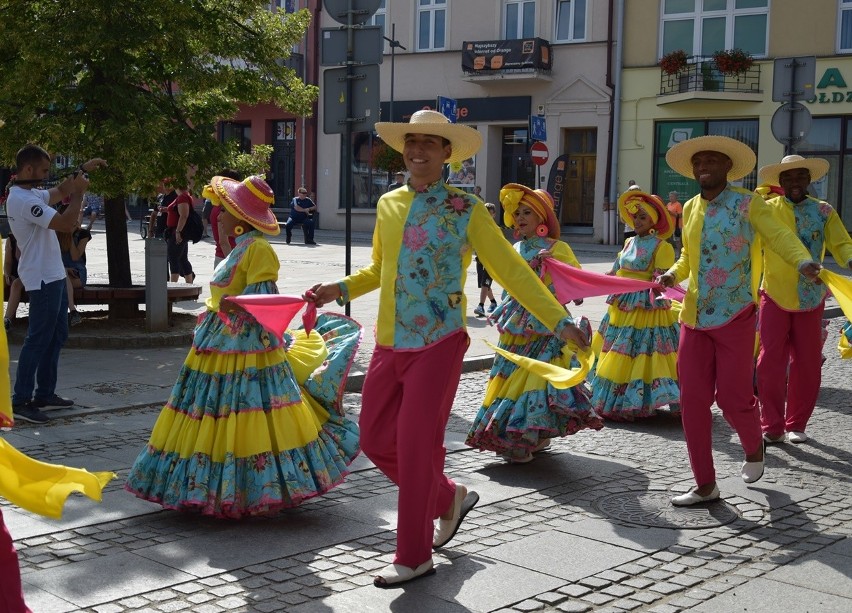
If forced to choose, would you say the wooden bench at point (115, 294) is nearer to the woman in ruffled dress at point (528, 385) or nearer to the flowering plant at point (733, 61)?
the woman in ruffled dress at point (528, 385)

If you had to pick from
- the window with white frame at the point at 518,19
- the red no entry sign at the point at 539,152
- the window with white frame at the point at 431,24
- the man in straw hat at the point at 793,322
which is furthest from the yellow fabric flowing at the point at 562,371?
the window with white frame at the point at 431,24

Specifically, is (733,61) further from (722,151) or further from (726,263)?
(726,263)

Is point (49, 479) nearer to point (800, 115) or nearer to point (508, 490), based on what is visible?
point (508, 490)

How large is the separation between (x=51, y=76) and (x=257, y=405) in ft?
24.4

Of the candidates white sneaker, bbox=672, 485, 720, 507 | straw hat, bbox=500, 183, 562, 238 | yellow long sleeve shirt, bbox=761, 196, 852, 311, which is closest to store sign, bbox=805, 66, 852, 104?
yellow long sleeve shirt, bbox=761, 196, 852, 311

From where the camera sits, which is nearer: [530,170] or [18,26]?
[18,26]

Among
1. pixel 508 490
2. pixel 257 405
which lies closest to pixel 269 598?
pixel 257 405

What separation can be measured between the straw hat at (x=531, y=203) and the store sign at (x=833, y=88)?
2323cm

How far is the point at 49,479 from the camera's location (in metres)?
3.38

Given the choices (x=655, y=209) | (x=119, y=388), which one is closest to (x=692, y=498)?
(x=655, y=209)

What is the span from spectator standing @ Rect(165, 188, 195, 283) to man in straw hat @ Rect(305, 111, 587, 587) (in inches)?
519

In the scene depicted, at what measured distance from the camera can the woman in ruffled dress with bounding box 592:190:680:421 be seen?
866 centimetres

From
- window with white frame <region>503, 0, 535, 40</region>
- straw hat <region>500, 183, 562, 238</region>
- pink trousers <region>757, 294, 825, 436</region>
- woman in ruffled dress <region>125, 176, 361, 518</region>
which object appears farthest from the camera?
window with white frame <region>503, 0, 535, 40</region>

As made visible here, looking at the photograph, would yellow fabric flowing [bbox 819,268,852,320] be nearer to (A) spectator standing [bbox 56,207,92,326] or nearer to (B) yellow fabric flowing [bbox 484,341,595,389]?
(B) yellow fabric flowing [bbox 484,341,595,389]
